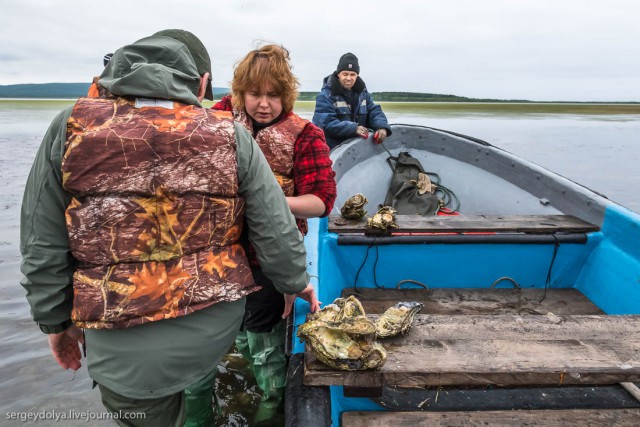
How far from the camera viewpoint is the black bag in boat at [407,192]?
5.05 m

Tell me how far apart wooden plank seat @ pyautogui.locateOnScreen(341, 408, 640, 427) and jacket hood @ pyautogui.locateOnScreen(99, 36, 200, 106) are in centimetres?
138

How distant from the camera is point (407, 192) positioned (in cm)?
538

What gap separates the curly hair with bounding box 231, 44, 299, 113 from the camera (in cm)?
188

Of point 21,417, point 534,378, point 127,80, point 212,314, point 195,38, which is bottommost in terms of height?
point 21,417

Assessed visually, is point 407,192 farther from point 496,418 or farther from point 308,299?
point 496,418

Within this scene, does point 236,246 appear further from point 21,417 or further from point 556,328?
point 21,417

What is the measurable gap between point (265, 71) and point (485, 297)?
2.46 metres

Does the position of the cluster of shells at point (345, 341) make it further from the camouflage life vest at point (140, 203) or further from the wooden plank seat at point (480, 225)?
the wooden plank seat at point (480, 225)

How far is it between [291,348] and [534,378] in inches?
39.0

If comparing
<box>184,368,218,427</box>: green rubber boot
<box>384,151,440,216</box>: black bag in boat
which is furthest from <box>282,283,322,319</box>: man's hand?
<box>384,151,440,216</box>: black bag in boat

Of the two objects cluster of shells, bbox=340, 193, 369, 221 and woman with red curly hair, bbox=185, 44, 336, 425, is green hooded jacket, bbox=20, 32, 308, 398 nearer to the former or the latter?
woman with red curly hair, bbox=185, 44, 336, 425

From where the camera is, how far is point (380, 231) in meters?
3.20

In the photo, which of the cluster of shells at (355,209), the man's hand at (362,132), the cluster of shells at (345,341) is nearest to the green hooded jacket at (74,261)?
the cluster of shells at (345,341)

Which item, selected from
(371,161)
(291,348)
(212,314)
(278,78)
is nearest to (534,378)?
(291,348)
